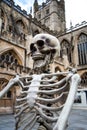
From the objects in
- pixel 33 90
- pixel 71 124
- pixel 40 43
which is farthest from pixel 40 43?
pixel 71 124

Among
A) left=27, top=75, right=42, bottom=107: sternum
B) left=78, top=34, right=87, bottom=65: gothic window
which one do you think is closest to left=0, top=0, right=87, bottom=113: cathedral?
left=78, top=34, right=87, bottom=65: gothic window

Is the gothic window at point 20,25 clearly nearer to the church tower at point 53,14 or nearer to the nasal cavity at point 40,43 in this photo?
the church tower at point 53,14

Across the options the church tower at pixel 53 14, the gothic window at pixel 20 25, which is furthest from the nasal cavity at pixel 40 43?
the church tower at pixel 53 14

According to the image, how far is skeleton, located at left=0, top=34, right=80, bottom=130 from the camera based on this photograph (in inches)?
54.2

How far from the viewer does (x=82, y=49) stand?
23.5 metres

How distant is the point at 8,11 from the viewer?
1780cm

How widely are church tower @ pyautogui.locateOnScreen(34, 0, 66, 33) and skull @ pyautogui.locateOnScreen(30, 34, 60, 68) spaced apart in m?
31.7

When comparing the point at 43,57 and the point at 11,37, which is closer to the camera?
the point at 43,57

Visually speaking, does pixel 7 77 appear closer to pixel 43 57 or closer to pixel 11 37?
pixel 11 37

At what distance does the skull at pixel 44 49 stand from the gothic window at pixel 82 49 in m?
21.6

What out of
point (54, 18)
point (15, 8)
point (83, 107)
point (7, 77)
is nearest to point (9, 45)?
point (7, 77)

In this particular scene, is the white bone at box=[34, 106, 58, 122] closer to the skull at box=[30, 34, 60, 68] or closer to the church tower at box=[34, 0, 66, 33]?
the skull at box=[30, 34, 60, 68]

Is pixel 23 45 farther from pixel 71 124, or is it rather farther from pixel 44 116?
pixel 44 116

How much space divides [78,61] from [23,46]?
10918mm
